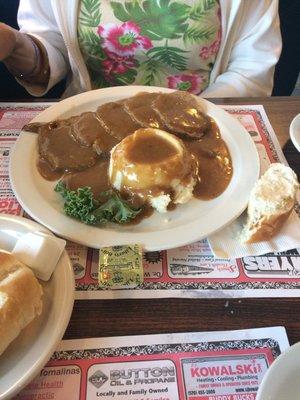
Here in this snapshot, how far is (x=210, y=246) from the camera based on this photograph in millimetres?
1044

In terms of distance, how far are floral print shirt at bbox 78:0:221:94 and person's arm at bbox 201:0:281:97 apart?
0.33 ft

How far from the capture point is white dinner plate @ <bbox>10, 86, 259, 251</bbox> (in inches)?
39.4

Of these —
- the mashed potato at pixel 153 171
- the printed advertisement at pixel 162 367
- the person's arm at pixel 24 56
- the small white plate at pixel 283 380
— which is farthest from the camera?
the person's arm at pixel 24 56

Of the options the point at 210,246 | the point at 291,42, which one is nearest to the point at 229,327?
the point at 210,246

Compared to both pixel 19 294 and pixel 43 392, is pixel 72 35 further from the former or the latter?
pixel 43 392

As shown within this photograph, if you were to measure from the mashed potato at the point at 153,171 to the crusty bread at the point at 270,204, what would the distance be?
7.7 inches

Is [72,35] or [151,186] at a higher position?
[72,35]

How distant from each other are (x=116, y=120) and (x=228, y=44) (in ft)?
2.21

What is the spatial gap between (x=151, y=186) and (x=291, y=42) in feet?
5.31

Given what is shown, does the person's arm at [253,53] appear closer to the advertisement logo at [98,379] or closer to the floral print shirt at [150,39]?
the floral print shirt at [150,39]

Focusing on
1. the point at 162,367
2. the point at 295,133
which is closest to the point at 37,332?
the point at 162,367

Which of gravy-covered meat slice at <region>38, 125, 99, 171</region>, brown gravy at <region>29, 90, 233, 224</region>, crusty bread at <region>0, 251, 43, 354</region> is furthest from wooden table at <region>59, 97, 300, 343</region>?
gravy-covered meat slice at <region>38, 125, 99, 171</region>

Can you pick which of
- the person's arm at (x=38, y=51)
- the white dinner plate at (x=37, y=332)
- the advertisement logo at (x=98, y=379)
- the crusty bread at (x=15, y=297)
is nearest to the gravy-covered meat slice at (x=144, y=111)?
the person's arm at (x=38, y=51)

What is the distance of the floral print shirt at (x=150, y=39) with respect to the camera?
5.03ft
